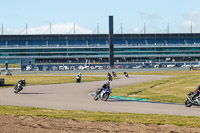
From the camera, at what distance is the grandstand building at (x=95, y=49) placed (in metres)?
184

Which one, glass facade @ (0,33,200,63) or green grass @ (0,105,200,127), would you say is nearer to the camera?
green grass @ (0,105,200,127)

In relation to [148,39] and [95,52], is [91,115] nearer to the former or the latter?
[95,52]

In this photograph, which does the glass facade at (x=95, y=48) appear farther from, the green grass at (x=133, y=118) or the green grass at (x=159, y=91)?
the green grass at (x=133, y=118)

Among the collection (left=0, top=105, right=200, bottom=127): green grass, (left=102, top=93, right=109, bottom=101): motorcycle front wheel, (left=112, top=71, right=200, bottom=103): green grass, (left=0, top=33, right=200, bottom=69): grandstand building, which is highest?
(left=0, top=33, right=200, bottom=69): grandstand building

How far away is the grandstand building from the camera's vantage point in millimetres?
184500

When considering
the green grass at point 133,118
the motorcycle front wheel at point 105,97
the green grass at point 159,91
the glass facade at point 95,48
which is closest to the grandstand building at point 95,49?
the glass facade at point 95,48

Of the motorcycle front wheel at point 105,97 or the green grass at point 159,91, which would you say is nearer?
the motorcycle front wheel at point 105,97

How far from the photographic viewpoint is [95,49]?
18662 cm

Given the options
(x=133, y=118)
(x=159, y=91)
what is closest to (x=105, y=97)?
(x=133, y=118)

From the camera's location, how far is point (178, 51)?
7426 inches

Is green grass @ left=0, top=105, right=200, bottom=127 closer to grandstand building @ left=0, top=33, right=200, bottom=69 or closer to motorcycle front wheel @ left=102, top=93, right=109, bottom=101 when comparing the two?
motorcycle front wheel @ left=102, top=93, right=109, bottom=101

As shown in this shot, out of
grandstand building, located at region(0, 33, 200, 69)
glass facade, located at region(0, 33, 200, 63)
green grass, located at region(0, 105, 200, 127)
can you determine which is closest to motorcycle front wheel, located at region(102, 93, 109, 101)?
green grass, located at region(0, 105, 200, 127)

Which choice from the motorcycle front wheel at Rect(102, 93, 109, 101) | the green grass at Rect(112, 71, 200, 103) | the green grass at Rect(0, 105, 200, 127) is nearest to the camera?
the green grass at Rect(0, 105, 200, 127)

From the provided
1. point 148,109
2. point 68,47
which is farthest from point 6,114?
point 68,47
